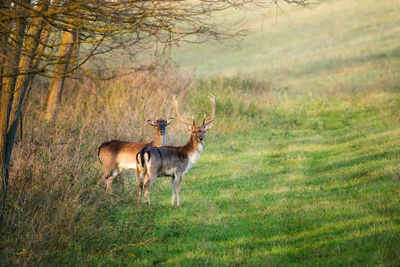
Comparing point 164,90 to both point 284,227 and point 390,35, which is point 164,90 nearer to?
point 284,227

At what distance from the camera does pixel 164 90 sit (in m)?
18.7

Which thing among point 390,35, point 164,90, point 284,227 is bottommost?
point 284,227

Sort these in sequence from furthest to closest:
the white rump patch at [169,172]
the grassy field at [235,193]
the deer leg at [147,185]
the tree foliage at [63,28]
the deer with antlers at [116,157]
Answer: the deer with antlers at [116,157]
the white rump patch at [169,172]
the deer leg at [147,185]
the grassy field at [235,193]
the tree foliage at [63,28]

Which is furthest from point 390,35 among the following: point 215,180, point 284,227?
point 284,227

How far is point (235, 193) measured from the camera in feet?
34.9

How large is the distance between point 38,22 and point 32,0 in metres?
0.53

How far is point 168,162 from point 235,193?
151cm

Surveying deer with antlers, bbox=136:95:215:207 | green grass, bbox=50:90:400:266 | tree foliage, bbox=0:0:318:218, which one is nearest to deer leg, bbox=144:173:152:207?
deer with antlers, bbox=136:95:215:207

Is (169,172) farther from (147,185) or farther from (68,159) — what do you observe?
(68,159)

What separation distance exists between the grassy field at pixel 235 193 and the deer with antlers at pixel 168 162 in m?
0.39

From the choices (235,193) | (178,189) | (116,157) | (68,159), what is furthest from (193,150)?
(68,159)

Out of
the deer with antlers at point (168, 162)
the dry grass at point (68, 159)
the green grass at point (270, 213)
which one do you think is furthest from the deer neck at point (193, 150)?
the dry grass at point (68, 159)

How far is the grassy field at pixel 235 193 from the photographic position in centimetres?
683

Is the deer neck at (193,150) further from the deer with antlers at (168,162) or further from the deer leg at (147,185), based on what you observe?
the deer leg at (147,185)
